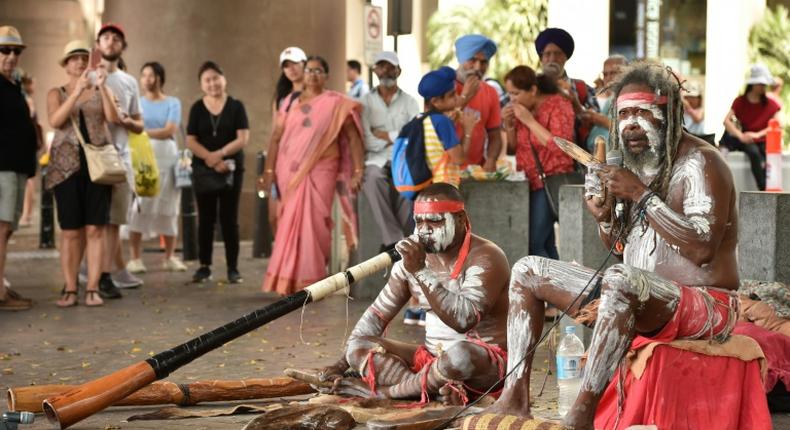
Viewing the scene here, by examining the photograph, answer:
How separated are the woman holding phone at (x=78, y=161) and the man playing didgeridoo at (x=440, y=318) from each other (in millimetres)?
4462

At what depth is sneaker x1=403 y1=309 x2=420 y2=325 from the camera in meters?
10.4

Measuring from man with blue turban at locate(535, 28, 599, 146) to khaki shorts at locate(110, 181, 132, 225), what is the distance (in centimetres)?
358

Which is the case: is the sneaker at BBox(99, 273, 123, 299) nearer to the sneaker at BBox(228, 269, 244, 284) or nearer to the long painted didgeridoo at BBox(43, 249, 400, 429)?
the sneaker at BBox(228, 269, 244, 284)

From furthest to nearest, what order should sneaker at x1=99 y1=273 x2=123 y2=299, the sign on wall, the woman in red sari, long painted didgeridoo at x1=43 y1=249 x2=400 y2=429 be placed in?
the sign on wall
sneaker at x1=99 y1=273 x2=123 y2=299
the woman in red sari
long painted didgeridoo at x1=43 y1=249 x2=400 y2=429

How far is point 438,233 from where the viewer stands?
278 inches

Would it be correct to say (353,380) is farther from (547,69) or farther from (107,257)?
(107,257)

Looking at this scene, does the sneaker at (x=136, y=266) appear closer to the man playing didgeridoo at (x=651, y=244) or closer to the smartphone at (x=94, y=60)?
the smartphone at (x=94, y=60)

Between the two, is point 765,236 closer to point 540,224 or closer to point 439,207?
point 439,207

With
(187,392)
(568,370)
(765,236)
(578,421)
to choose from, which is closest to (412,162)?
(765,236)

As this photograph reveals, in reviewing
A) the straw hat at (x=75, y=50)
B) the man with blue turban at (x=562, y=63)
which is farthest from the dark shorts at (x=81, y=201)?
the man with blue turban at (x=562, y=63)

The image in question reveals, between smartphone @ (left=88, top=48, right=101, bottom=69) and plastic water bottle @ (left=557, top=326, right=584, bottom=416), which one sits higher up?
smartphone @ (left=88, top=48, right=101, bottom=69)

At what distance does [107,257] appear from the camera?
39.8 ft

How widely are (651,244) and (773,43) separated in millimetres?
27182

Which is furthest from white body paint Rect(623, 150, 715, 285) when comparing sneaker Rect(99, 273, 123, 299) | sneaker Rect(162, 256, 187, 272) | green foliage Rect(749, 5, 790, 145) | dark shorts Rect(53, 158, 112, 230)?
green foliage Rect(749, 5, 790, 145)
